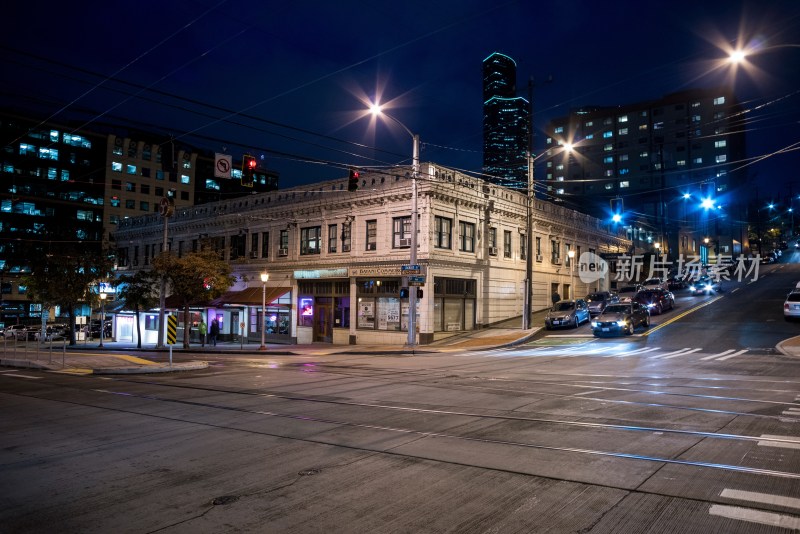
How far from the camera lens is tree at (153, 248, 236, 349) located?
3491 centimetres

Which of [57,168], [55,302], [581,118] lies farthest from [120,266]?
[581,118]

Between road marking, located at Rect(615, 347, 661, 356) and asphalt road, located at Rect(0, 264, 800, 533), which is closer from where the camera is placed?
asphalt road, located at Rect(0, 264, 800, 533)

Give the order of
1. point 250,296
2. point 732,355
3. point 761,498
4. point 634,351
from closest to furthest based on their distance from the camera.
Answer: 1. point 761,498
2. point 732,355
3. point 634,351
4. point 250,296

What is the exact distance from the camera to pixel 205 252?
36.7 meters

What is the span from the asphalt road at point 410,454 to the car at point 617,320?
12.6 metres

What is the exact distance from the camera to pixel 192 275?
35.1 metres

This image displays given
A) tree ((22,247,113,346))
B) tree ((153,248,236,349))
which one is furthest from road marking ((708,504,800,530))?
tree ((22,247,113,346))

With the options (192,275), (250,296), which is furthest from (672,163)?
(192,275)

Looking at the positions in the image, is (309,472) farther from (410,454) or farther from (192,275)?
(192,275)

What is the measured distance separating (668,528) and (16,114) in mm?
102385

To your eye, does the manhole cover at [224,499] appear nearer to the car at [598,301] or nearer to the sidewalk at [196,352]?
the sidewalk at [196,352]

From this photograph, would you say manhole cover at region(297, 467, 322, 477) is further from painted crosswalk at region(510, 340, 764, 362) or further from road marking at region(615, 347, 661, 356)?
road marking at region(615, 347, 661, 356)

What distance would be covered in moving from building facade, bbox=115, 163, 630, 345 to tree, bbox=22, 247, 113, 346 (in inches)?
310

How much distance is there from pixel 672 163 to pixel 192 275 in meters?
115
